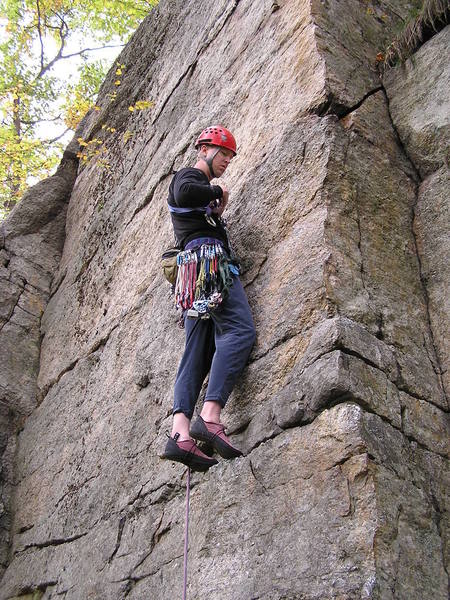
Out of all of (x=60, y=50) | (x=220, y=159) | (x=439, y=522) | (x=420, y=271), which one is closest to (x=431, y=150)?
(x=420, y=271)

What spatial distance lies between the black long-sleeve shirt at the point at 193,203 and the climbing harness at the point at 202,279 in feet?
0.36

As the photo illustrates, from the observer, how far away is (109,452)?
14.7ft

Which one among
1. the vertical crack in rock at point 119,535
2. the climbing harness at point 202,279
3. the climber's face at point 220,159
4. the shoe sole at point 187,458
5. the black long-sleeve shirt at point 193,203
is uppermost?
the climber's face at point 220,159

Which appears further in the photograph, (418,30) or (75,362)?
(75,362)

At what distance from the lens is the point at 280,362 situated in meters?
3.13

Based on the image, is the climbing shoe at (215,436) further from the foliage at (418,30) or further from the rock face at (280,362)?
the foliage at (418,30)

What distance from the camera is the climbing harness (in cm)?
346

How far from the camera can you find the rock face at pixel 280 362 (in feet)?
8.44

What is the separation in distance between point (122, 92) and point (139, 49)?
1.42 ft

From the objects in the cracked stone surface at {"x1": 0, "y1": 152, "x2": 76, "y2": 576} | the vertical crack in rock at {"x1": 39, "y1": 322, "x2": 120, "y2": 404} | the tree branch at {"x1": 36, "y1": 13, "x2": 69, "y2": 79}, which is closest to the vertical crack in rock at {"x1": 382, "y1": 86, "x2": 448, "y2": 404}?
the vertical crack in rock at {"x1": 39, "y1": 322, "x2": 120, "y2": 404}

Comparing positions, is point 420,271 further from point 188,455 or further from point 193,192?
point 188,455

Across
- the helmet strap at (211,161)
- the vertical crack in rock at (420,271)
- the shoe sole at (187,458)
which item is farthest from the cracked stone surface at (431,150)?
the shoe sole at (187,458)

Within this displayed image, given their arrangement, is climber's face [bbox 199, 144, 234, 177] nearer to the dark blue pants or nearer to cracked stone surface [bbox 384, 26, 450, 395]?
the dark blue pants

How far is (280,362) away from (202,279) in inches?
24.9
